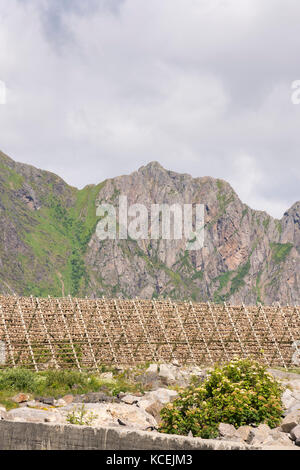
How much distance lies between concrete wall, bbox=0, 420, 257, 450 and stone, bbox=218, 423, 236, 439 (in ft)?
7.20

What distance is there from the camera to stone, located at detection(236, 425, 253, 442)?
7.67m

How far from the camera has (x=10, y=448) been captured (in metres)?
6.86

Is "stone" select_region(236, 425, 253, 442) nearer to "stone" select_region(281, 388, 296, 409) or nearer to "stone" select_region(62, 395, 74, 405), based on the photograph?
"stone" select_region(281, 388, 296, 409)

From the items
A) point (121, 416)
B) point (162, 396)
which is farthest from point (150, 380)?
point (121, 416)

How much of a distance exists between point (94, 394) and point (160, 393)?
1604mm

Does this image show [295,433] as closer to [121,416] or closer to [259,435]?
[259,435]

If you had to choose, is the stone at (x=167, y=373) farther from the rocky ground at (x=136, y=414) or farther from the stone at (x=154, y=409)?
the stone at (x=154, y=409)

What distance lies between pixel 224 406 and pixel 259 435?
135cm

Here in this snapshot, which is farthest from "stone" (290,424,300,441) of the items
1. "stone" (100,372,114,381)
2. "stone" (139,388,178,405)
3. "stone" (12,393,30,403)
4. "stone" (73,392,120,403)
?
"stone" (100,372,114,381)

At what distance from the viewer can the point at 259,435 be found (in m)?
7.27

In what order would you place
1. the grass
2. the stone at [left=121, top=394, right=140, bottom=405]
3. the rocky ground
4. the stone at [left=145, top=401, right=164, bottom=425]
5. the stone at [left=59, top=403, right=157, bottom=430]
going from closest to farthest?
the rocky ground < the stone at [left=59, top=403, right=157, bottom=430] < the stone at [left=145, top=401, right=164, bottom=425] < the stone at [left=121, top=394, right=140, bottom=405] < the grass

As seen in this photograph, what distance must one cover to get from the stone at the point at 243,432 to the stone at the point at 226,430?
0.07m

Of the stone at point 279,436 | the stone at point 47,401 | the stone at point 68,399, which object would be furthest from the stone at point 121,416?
the stone at point 68,399
